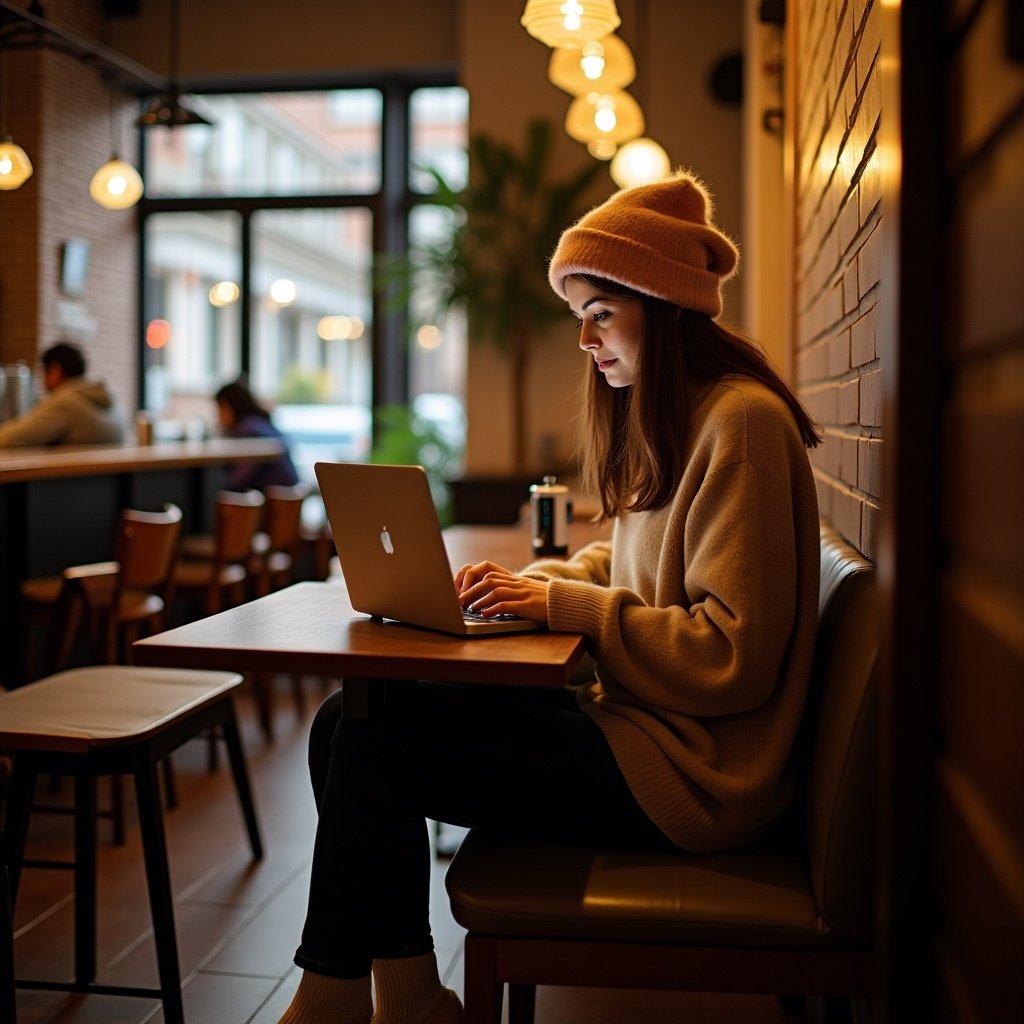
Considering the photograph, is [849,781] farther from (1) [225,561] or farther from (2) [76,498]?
(2) [76,498]

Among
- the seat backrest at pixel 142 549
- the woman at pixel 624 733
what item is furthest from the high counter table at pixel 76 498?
the woman at pixel 624 733

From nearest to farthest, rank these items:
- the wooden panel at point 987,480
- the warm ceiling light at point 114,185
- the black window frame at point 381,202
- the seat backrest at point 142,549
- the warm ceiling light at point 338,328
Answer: the wooden panel at point 987,480 → the seat backrest at point 142,549 → the warm ceiling light at point 114,185 → the black window frame at point 381,202 → the warm ceiling light at point 338,328

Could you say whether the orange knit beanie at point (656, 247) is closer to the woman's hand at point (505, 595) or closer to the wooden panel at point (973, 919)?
the woman's hand at point (505, 595)

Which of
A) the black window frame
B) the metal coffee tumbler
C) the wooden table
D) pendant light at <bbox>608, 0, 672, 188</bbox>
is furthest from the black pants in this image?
the black window frame

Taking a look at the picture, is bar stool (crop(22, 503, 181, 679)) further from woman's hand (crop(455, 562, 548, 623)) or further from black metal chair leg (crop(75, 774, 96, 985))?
woman's hand (crop(455, 562, 548, 623))

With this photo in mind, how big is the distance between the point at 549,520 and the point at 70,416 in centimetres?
343

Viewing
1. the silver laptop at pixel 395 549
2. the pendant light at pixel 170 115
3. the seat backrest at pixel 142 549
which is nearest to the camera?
the silver laptop at pixel 395 549

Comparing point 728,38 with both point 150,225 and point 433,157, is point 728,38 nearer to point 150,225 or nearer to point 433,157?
point 433,157

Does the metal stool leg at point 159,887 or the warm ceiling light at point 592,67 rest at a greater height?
the warm ceiling light at point 592,67

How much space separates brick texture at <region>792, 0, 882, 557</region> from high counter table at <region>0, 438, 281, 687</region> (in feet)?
8.00

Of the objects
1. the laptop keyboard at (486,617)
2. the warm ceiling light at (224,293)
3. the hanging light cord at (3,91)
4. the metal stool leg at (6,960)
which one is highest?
the hanging light cord at (3,91)

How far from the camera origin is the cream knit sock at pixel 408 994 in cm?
156

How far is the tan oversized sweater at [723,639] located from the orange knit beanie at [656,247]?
21 centimetres

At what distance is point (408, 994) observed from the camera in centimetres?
156
